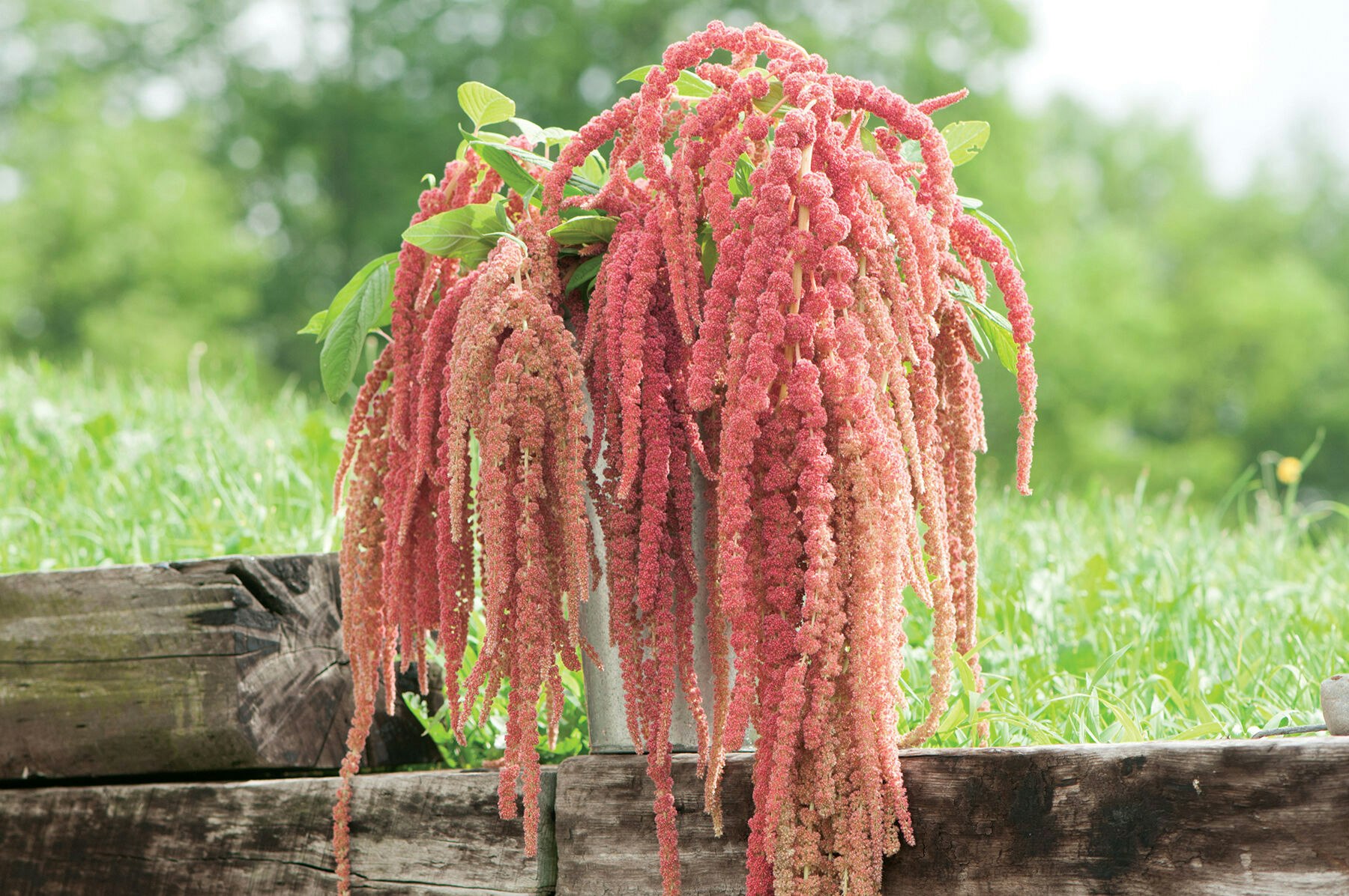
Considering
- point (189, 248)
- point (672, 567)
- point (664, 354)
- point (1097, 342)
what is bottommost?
point (672, 567)

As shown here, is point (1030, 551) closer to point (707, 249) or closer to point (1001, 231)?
point (1001, 231)

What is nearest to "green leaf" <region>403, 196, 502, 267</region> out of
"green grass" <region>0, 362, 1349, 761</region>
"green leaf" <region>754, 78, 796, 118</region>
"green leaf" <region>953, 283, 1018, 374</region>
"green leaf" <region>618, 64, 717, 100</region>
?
"green leaf" <region>618, 64, 717, 100</region>

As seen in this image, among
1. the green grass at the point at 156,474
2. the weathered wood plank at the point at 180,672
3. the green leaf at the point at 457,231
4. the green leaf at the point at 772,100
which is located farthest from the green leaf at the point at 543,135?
the green grass at the point at 156,474

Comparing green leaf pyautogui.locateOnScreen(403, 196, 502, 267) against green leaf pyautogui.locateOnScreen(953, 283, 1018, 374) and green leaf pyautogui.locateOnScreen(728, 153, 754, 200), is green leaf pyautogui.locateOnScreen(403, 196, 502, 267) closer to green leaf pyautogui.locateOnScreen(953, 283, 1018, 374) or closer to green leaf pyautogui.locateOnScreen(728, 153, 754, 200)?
green leaf pyautogui.locateOnScreen(728, 153, 754, 200)

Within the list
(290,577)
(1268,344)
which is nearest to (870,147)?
(290,577)

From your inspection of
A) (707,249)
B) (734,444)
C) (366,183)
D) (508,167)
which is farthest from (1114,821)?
(366,183)

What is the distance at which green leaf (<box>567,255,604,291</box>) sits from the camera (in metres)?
1.45

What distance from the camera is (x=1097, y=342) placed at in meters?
16.6

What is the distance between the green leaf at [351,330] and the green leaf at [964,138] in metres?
0.81

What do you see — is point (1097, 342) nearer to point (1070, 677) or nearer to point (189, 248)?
point (189, 248)

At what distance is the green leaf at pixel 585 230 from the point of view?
1.41 m

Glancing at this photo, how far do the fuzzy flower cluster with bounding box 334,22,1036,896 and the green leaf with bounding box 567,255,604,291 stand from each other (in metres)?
0.03

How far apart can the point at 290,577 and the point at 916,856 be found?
1.18m

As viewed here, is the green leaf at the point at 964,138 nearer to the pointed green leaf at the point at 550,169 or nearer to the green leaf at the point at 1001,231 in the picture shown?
the green leaf at the point at 1001,231
